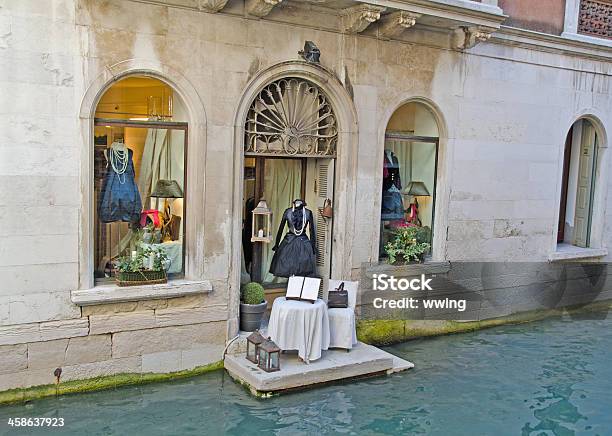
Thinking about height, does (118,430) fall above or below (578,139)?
below

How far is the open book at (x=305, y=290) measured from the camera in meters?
8.45

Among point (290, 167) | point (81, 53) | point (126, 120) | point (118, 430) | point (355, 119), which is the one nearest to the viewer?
point (118, 430)

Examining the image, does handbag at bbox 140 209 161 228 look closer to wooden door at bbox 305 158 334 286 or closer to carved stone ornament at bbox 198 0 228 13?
wooden door at bbox 305 158 334 286

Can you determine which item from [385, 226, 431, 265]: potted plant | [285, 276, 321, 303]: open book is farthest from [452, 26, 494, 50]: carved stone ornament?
[285, 276, 321, 303]: open book

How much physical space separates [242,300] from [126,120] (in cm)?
271

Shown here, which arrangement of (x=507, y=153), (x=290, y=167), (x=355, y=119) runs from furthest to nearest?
(x=507, y=153) < (x=290, y=167) < (x=355, y=119)

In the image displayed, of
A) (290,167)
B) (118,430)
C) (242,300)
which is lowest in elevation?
(118,430)

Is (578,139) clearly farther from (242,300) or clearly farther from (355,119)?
(242,300)

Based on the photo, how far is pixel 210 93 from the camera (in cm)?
823

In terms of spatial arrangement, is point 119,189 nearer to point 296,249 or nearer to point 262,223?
point 262,223

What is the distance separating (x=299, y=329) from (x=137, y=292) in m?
1.98

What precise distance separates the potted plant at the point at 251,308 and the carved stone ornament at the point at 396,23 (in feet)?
12.8

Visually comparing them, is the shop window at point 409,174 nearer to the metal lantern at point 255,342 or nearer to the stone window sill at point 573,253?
the metal lantern at point 255,342

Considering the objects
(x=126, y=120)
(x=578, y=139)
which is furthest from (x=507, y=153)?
(x=126, y=120)
